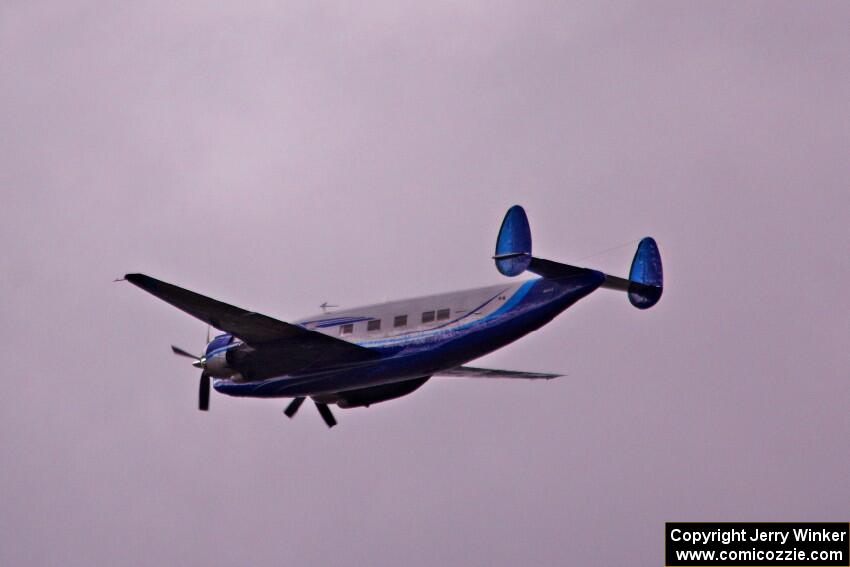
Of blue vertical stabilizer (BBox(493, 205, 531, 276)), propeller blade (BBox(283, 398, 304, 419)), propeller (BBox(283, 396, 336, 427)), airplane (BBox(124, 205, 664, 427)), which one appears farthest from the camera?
propeller blade (BBox(283, 398, 304, 419))

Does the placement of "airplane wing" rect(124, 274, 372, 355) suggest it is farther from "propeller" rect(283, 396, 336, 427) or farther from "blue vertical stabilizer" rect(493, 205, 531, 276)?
"blue vertical stabilizer" rect(493, 205, 531, 276)

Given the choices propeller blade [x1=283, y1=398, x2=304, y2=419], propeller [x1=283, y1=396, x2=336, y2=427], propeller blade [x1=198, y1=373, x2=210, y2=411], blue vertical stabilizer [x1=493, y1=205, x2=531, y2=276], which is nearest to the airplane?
blue vertical stabilizer [x1=493, y1=205, x2=531, y2=276]

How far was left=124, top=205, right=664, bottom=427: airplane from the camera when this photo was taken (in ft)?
222

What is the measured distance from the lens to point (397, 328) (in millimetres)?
71625

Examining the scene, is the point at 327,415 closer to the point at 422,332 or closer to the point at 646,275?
the point at 422,332

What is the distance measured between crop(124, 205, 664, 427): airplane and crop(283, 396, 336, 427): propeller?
4701mm

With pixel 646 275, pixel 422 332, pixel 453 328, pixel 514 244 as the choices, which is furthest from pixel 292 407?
pixel 514 244

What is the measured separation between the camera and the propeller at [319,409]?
80500 millimetres

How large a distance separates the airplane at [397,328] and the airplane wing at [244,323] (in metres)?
0.04

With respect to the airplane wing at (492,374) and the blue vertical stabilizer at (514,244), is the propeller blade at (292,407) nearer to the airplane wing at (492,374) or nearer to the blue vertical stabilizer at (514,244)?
→ the airplane wing at (492,374)

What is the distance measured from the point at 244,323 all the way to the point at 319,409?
10.4m

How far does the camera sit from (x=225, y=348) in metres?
75.1

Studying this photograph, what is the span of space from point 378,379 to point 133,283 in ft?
37.4

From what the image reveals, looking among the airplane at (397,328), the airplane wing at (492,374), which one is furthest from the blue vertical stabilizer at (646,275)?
the airplane wing at (492,374)
